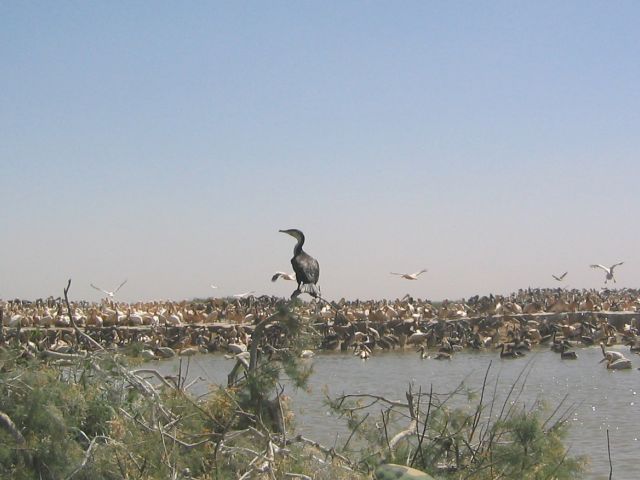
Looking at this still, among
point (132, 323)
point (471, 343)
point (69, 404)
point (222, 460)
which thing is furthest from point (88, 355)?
point (132, 323)

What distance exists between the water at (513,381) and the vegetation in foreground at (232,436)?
141 inches

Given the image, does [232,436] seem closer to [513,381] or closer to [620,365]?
[513,381]

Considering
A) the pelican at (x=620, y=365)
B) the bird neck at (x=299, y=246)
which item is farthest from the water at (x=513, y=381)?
the bird neck at (x=299, y=246)

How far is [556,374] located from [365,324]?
7.51 metres

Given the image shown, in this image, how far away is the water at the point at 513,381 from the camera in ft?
39.5

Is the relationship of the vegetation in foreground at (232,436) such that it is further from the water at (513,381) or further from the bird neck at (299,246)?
the water at (513,381)

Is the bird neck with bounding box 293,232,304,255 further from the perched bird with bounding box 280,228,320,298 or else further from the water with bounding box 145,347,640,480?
the water with bounding box 145,347,640,480

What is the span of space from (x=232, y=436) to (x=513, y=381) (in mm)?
12582

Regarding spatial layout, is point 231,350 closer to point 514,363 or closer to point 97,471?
point 514,363

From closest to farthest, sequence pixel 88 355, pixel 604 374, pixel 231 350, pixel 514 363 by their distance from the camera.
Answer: pixel 88 355 → pixel 604 374 → pixel 514 363 → pixel 231 350

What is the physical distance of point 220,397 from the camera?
6039 mm

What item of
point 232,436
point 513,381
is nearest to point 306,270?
point 232,436

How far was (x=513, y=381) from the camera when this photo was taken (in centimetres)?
1756

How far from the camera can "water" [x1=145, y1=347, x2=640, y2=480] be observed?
12.1 m
